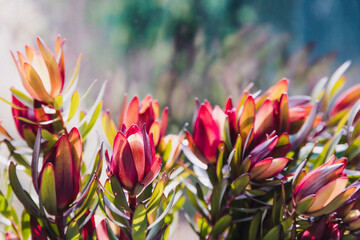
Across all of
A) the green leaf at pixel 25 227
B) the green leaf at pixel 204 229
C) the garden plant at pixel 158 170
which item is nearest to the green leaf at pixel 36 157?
the garden plant at pixel 158 170

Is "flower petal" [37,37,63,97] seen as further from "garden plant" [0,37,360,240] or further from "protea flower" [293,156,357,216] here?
"protea flower" [293,156,357,216]

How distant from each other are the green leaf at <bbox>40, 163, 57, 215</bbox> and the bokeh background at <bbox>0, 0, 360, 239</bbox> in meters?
0.29

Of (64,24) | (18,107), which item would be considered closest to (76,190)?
(18,107)

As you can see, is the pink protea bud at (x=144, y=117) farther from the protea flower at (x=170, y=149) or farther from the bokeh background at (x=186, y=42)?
the bokeh background at (x=186, y=42)

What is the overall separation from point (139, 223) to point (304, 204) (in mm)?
163

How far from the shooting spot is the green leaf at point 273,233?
389 millimetres

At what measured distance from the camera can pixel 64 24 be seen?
605mm

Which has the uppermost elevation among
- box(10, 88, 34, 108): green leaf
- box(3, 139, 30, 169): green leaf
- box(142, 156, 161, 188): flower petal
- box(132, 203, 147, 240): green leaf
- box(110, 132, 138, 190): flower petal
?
box(10, 88, 34, 108): green leaf

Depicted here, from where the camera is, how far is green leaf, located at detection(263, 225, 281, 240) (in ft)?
1.28

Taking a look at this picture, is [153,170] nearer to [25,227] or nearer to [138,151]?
[138,151]

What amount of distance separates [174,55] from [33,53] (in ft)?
1.07

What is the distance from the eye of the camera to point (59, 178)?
343 mm

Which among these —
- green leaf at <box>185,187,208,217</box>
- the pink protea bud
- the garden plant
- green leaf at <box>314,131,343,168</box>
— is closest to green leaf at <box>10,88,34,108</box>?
the garden plant

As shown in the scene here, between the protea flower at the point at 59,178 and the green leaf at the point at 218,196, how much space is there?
15 cm
